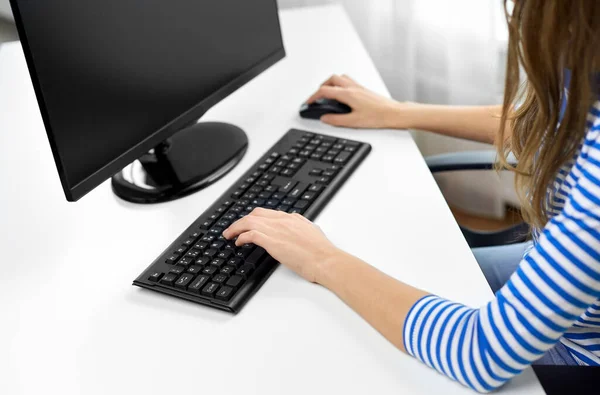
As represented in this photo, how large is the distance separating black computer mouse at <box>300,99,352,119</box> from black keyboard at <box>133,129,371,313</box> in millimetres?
74

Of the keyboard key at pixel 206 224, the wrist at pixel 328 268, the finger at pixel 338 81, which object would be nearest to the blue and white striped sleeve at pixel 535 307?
the wrist at pixel 328 268

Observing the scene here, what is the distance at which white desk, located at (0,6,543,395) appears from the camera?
0.70 metres

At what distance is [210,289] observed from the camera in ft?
2.60

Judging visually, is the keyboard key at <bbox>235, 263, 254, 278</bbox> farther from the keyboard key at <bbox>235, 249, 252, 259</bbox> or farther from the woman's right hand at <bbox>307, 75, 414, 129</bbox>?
the woman's right hand at <bbox>307, 75, 414, 129</bbox>

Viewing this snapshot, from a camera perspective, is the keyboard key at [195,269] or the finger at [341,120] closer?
the keyboard key at [195,269]

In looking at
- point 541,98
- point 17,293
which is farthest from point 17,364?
point 541,98

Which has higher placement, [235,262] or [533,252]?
[533,252]

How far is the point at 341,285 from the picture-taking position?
778 millimetres

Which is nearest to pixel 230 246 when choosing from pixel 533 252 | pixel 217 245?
pixel 217 245

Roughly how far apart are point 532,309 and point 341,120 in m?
0.62

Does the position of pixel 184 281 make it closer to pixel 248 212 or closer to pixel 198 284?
pixel 198 284

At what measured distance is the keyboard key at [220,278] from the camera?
808 mm

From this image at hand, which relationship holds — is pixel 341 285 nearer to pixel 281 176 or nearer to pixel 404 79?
pixel 281 176

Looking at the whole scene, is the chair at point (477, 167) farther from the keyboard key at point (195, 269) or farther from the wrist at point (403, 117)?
the keyboard key at point (195, 269)
